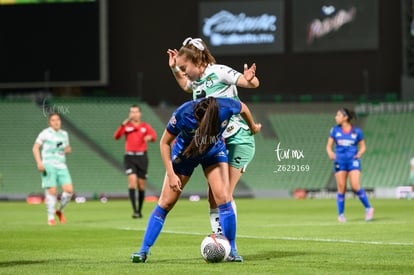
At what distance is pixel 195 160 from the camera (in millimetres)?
10047

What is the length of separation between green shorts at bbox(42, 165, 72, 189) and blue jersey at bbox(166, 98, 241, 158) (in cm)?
990

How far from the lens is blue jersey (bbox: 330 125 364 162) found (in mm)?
19609

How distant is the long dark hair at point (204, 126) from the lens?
9.70 meters

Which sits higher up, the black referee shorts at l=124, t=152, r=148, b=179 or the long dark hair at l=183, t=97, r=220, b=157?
the long dark hair at l=183, t=97, r=220, b=157

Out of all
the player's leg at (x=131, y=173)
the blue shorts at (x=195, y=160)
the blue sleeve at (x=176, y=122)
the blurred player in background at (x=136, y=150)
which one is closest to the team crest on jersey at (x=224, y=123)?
the blue shorts at (x=195, y=160)

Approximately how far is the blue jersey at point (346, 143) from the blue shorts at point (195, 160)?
9741 mm

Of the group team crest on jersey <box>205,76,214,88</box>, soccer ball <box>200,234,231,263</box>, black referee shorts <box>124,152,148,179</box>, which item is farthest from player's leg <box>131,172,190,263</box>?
black referee shorts <box>124,152,148,179</box>

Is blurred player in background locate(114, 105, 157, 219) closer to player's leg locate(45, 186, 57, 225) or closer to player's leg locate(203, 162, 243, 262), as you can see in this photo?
player's leg locate(45, 186, 57, 225)

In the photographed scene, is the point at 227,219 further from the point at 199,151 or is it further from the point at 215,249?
the point at 199,151

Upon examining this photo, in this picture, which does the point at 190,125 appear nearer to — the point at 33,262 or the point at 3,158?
the point at 33,262

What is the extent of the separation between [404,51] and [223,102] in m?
27.9

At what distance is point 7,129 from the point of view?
133 feet

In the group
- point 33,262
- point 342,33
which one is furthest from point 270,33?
point 33,262

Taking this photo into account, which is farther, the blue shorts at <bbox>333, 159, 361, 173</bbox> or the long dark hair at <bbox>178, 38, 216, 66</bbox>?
the blue shorts at <bbox>333, 159, 361, 173</bbox>
